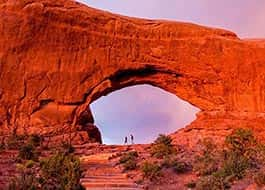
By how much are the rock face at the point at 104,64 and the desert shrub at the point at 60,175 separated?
1784cm

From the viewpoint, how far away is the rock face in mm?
29219

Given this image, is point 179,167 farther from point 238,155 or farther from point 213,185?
point 213,185

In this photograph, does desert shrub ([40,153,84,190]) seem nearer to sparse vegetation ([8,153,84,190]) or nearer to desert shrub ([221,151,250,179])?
sparse vegetation ([8,153,84,190])

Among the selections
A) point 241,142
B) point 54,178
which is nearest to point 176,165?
point 241,142

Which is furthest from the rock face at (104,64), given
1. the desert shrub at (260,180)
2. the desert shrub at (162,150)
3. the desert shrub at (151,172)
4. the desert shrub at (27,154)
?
the desert shrub at (260,180)

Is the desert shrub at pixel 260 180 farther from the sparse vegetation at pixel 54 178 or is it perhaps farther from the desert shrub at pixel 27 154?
the desert shrub at pixel 27 154

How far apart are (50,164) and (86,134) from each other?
19.4 m

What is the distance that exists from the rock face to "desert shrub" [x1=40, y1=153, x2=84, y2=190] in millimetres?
17843

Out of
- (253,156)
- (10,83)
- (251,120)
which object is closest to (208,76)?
(251,120)

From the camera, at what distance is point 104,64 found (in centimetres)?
3062

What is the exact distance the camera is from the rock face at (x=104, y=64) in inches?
1150

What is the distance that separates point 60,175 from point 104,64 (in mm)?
20547

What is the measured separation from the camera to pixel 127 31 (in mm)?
31281

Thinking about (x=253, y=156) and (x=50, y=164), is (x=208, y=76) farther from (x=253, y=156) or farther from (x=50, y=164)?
(x=50, y=164)
